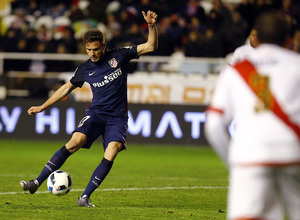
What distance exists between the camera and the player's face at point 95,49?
786cm

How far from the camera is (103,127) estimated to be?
8.10 metres

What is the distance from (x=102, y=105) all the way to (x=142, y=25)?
1116 cm

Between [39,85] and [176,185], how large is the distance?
8065mm

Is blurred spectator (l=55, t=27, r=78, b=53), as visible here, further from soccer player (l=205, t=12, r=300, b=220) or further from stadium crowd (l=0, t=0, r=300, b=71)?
soccer player (l=205, t=12, r=300, b=220)

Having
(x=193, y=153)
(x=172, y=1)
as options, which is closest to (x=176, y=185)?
(x=193, y=153)

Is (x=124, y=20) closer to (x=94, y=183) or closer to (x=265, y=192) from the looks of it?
(x=94, y=183)

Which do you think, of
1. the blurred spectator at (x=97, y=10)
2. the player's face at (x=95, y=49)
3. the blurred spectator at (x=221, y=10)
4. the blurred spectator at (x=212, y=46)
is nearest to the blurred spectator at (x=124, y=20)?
A: the blurred spectator at (x=97, y=10)

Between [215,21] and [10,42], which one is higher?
[215,21]

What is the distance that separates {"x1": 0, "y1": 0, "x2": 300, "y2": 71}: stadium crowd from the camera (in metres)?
17.4

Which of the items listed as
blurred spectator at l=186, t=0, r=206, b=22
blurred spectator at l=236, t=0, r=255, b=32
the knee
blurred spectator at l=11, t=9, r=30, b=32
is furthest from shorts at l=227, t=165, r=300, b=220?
blurred spectator at l=11, t=9, r=30, b=32

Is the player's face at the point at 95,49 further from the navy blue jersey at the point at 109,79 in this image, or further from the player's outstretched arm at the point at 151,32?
the player's outstretched arm at the point at 151,32

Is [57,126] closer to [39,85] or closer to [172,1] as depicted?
[39,85]

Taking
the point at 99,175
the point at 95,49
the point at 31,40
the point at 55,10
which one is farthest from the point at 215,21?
the point at 99,175

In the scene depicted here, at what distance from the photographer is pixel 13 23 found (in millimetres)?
20766
